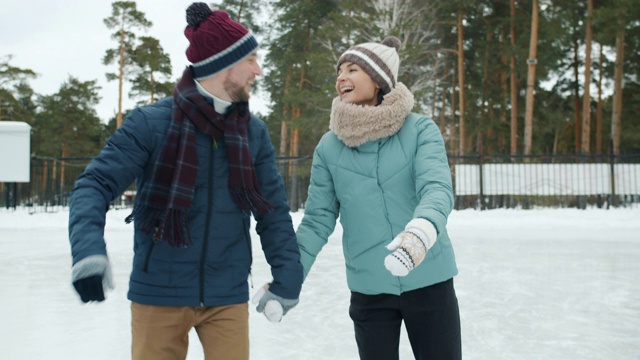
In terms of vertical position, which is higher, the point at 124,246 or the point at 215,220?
the point at 215,220

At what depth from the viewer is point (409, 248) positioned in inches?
56.2

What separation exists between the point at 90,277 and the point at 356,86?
3.56ft

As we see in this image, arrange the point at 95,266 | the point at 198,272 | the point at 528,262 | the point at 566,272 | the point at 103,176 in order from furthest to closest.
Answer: the point at 528,262 → the point at 566,272 → the point at 198,272 → the point at 103,176 → the point at 95,266

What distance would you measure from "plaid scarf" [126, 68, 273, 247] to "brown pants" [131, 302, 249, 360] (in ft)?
0.70

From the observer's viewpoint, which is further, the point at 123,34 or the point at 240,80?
the point at 123,34

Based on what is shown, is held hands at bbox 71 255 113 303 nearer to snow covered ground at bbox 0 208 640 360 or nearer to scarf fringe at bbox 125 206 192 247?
scarf fringe at bbox 125 206 192 247

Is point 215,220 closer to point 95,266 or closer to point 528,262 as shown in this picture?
point 95,266

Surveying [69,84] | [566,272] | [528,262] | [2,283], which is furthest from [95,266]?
[69,84]

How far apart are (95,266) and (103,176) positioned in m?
0.28

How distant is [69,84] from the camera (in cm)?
3712

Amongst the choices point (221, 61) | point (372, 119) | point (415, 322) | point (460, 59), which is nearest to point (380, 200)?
point (372, 119)

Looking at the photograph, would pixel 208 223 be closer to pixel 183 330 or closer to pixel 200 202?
pixel 200 202

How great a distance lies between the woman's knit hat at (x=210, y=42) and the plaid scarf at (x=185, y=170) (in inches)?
2.5

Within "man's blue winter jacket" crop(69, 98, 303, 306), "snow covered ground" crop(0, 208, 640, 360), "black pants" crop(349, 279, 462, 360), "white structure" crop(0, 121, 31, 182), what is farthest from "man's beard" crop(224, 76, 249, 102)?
"white structure" crop(0, 121, 31, 182)
